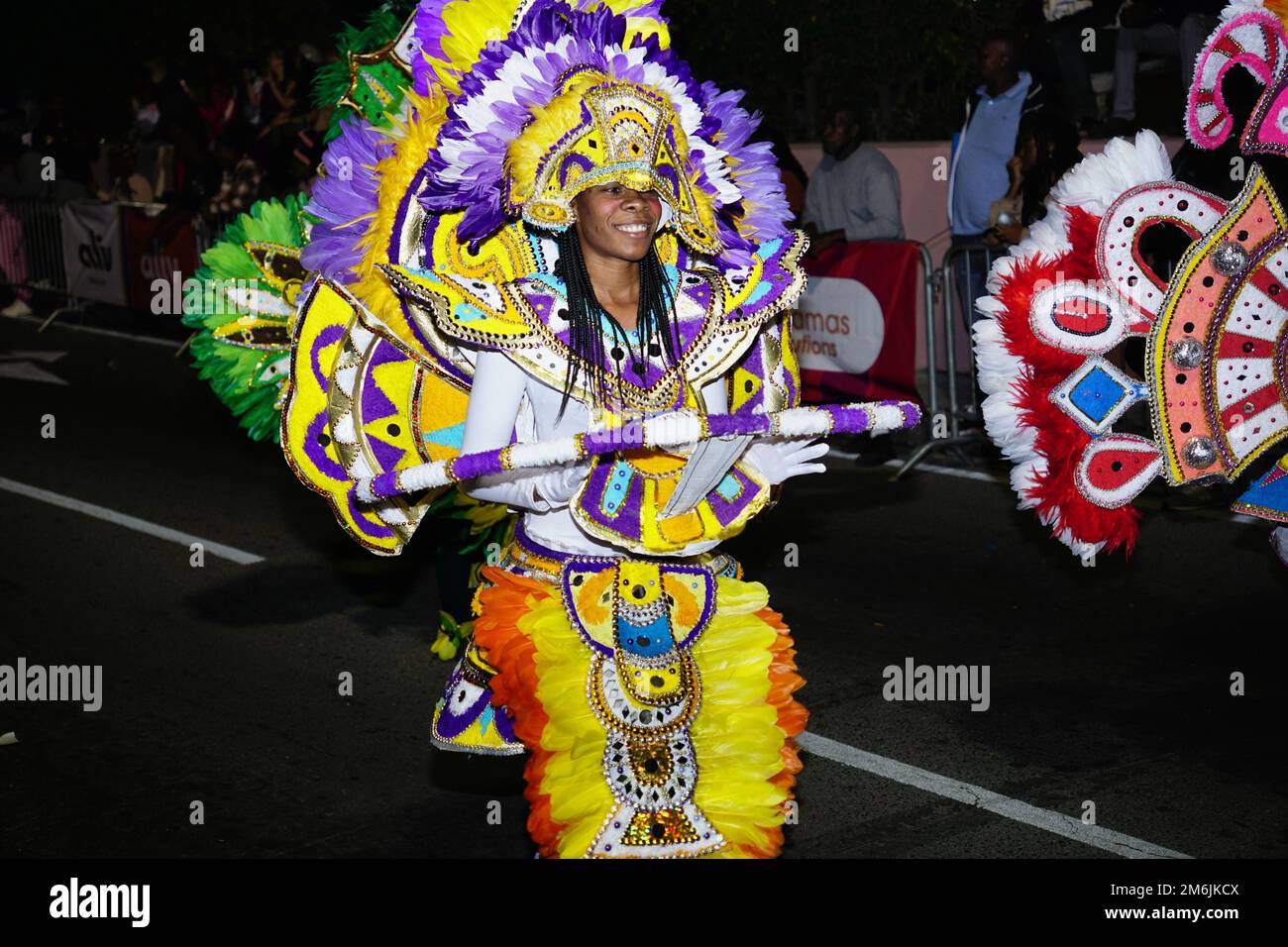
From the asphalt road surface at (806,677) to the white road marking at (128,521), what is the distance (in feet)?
0.14

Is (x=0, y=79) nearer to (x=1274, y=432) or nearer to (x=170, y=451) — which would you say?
(x=170, y=451)

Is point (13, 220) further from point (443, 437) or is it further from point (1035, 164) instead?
point (443, 437)

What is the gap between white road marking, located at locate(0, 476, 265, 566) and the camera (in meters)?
7.93

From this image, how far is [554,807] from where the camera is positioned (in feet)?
12.0

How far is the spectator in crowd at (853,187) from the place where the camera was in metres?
10.5

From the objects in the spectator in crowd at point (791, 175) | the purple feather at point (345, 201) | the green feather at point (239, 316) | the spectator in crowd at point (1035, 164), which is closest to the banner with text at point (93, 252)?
the spectator in crowd at point (791, 175)

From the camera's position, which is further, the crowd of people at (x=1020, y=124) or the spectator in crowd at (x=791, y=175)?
the spectator in crowd at (x=791, y=175)

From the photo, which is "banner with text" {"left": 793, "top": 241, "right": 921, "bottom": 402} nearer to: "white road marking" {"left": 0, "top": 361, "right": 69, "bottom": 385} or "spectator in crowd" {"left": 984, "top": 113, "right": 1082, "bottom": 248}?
"spectator in crowd" {"left": 984, "top": 113, "right": 1082, "bottom": 248}

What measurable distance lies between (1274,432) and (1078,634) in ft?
8.65

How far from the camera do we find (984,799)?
197 inches

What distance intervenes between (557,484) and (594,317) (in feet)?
1.31

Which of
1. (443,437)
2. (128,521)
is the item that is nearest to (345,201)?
(443,437)

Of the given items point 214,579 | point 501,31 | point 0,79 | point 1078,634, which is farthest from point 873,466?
point 0,79

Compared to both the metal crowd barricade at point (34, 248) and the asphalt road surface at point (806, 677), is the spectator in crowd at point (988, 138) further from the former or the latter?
the metal crowd barricade at point (34, 248)
